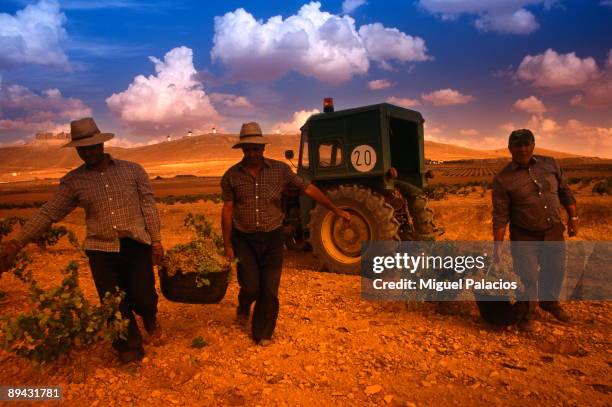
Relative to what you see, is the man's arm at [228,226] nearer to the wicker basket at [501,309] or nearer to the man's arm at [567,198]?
the wicker basket at [501,309]

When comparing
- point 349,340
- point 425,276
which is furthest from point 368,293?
point 349,340

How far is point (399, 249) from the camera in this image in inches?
303

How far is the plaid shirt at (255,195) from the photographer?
4641 mm

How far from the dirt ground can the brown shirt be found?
1.08 m

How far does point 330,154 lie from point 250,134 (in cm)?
367

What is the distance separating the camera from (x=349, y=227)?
7.71 metres

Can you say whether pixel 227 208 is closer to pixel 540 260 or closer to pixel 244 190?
pixel 244 190

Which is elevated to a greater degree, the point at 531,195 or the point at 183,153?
the point at 183,153

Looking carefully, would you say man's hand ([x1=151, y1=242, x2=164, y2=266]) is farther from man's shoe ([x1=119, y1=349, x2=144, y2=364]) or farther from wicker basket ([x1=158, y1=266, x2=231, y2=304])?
man's shoe ([x1=119, y1=349, x2=144, y2=364])

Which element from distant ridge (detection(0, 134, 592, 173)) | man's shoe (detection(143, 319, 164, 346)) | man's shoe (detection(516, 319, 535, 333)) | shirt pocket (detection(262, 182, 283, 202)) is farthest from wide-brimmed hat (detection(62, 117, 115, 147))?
distant ridge (detection(0, 134, 592, 173))

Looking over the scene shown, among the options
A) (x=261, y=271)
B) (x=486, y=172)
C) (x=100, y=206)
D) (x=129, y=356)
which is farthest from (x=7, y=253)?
(x=486, y=172)

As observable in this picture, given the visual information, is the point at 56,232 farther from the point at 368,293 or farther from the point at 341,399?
→ the point at 341,399

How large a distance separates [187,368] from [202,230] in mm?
1844

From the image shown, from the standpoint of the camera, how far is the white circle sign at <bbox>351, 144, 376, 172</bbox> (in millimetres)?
7586
